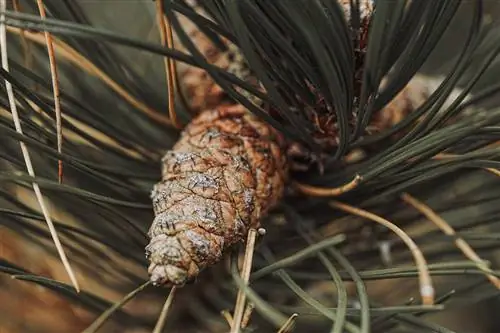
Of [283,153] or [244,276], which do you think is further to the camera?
[283,153]

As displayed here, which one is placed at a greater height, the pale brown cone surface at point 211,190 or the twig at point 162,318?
the pale brown cone surface at point 211,190

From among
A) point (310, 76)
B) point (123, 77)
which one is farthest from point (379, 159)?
point (123, 77)

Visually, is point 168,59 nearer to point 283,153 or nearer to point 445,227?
point 283,153

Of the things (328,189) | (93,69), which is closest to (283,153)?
(328,189)

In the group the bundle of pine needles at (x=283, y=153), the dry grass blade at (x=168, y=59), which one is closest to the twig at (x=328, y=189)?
the bundle of pine needles at (x=283, y=153)

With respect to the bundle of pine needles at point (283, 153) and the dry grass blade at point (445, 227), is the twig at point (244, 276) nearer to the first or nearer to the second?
the bundle of pine needles at point (283, 153)

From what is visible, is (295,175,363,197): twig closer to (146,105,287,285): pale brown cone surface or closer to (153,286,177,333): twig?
(146,105,287,285): pale brown cone surface
